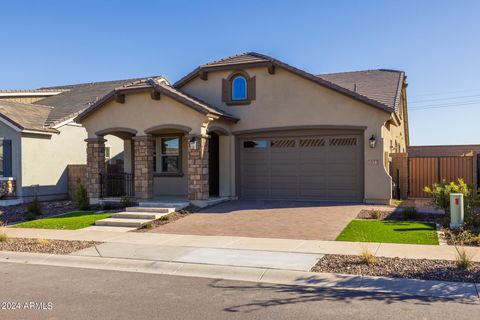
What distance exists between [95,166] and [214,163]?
4926 mm

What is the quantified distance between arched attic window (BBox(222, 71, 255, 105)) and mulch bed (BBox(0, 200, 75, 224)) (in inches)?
303

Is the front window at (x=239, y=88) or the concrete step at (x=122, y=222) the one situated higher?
the front window at (x=239, y=88)

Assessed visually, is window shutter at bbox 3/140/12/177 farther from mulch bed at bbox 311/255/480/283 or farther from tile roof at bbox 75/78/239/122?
mulch bed at bbox 311/255/480/283

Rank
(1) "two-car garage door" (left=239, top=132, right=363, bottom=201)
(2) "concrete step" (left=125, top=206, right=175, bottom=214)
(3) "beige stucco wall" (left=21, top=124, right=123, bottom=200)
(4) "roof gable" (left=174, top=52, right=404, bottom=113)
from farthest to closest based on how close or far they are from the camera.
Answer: (3) "beige stucco wall" (left=21, top=124, right=123, bottom=200), (1) "two-car garage door" (left=239, top=132, right=363, bottom=201), (4) "roof gable" (left=174, top=52, right=404, bottom=113), (2) "concrete step" (left=125, top=206, right=175, bottom=214)

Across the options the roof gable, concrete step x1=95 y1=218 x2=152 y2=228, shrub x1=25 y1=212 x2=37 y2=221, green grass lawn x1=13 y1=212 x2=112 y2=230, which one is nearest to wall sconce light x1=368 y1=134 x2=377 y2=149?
the roof gable

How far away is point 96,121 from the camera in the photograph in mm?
18375

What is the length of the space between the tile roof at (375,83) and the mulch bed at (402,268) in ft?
29.8

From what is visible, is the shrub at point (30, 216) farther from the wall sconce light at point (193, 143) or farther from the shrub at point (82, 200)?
the wall sconce light at point (193, 143)

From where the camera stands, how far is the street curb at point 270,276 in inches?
267

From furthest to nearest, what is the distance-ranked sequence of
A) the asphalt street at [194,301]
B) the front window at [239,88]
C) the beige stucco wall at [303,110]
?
the front window at [239,88] < the beige stucco wall at [303,110] < the asphalt street at [194,301]

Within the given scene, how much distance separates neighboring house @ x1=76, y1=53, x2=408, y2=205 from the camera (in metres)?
16.5

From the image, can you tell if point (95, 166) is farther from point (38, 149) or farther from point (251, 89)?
point (251, 89)

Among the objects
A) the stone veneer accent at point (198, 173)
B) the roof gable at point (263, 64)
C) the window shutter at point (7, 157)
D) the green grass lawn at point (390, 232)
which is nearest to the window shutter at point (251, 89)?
the roof gable at point (263, 64)

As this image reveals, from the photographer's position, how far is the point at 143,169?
1720 cm
